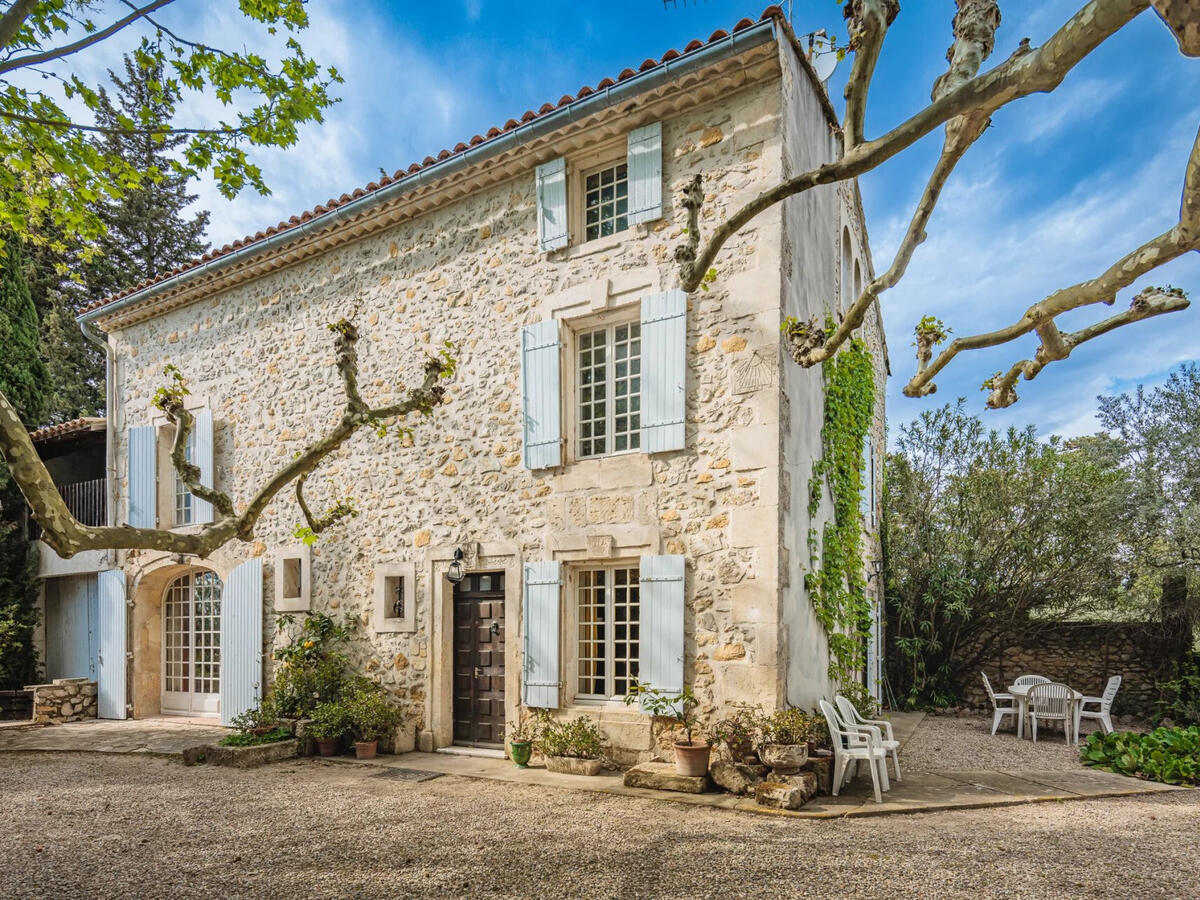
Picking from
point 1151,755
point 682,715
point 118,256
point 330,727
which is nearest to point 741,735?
point 682,715

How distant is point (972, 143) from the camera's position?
4.07 meters

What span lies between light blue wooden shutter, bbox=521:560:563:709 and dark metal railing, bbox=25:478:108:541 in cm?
791

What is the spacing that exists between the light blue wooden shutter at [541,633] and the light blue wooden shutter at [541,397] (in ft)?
3.48

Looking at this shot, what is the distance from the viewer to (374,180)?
29.0 ft

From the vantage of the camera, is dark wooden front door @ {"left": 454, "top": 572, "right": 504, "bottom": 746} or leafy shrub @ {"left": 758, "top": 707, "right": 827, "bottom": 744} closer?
leafy shrub @ {"left": 758, "top": 707, "right": 827, "bottom": 744}

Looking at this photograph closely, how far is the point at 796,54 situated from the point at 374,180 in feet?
15.5

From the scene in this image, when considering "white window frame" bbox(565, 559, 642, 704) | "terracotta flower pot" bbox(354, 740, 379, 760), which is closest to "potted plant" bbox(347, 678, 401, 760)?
"terracotta flower pot" bbox(354, 740, 379, 760)

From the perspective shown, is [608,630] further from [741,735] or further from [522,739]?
[741,735]

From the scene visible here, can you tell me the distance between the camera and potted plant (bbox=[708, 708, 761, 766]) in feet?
20.5

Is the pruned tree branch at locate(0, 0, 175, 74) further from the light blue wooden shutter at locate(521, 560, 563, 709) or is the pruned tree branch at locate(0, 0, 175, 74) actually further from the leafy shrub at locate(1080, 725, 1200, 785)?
the leafy shrub at locate(1080, 725, 1200, 785)

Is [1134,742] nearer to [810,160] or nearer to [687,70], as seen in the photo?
[810,160]

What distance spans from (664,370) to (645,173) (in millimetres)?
1922

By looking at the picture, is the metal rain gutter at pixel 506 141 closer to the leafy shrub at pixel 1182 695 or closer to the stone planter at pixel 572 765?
the stone planter at pixel 572 765

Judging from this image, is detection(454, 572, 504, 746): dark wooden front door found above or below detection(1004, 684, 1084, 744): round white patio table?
above
